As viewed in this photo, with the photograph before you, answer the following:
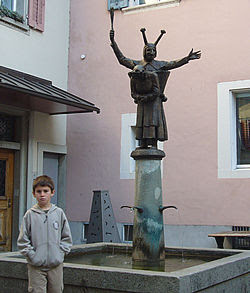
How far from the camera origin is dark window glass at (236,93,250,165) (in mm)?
10023

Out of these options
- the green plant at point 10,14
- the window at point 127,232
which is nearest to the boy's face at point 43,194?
the window at point 127,232

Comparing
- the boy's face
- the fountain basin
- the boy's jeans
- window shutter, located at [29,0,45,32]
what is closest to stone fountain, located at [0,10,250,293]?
the fountain basin

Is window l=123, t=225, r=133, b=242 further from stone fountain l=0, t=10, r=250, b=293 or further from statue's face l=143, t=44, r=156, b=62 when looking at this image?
statue's face l=143, t=44, r=156, b=62

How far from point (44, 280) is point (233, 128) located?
6.72 m

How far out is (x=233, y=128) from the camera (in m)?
10.0

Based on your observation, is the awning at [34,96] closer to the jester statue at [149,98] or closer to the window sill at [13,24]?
the window sill at [13,24]

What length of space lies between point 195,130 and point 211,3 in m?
2.59

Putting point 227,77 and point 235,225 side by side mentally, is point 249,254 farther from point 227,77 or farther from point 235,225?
point 227,77

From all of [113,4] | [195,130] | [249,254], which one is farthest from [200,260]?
[113,4]

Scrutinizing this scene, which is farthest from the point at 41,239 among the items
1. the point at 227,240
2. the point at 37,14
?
the point at 37,14

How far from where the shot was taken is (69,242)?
4152 mm

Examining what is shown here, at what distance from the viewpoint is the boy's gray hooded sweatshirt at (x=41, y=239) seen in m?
3.97

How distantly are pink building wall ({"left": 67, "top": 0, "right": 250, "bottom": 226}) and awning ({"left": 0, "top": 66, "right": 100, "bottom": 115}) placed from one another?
87 cm

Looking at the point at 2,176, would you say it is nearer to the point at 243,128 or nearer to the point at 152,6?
the point at 152,6
